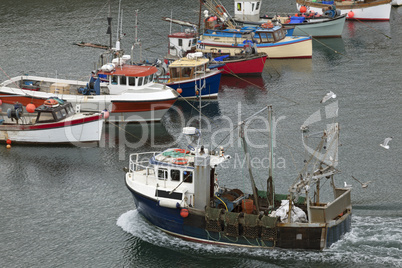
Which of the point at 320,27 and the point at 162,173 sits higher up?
the point at 320,27

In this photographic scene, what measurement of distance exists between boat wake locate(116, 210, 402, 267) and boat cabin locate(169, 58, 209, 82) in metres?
23.4

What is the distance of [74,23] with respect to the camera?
84750 millimetres

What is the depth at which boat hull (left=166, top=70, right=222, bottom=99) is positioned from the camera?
57.8 meters

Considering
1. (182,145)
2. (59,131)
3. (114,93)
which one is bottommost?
(182,145)

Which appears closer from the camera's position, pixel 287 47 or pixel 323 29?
pixel 287 47

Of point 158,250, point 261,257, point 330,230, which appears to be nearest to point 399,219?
point 330,230

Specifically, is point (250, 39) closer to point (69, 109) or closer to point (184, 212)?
point (69, 109)

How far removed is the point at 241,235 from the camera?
111 feet

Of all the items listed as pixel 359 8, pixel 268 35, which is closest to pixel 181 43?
pixel 268 35

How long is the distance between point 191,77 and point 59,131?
14019 mm

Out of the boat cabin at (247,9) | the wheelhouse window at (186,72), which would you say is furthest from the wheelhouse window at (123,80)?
the boat cabin at (247,9)

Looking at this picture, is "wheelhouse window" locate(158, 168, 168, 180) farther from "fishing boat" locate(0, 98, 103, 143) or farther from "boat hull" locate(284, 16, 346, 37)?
"boat hull" locate(284, 16, 346, 37)

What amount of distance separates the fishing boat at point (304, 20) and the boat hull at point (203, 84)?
69.6ft

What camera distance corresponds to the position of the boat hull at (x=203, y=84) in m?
57.8
